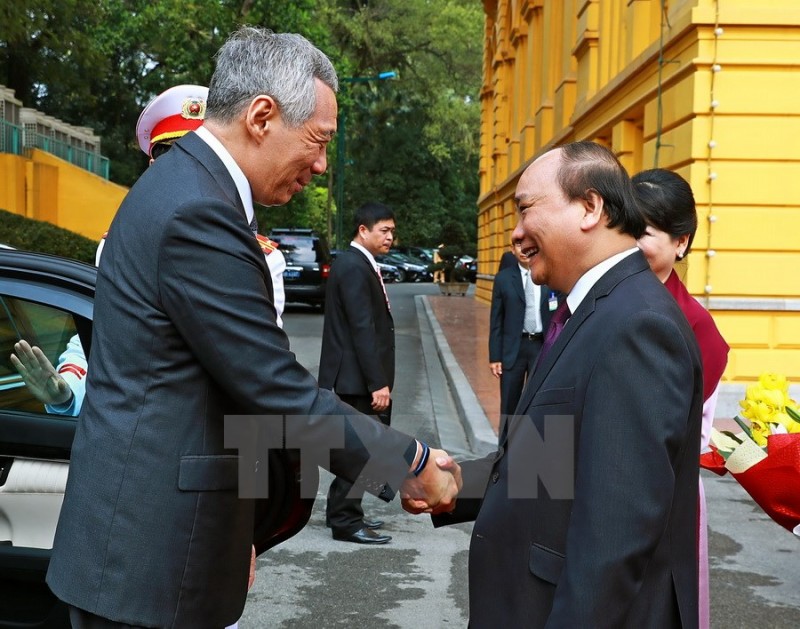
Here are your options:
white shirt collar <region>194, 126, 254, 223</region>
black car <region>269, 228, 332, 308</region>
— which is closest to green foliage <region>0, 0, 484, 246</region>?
black car <region>269, 228, 332, 308</region>

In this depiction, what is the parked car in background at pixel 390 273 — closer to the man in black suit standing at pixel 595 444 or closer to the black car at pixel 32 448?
the black car at pixel 32 448

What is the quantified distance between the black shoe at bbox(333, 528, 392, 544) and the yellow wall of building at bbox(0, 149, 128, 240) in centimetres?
1884

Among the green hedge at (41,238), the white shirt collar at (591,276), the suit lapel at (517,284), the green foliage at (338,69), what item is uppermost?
the green foliage at (338,69)

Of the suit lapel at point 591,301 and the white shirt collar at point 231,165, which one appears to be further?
the white shirt collar at point 231,165

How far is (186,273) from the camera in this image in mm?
2184

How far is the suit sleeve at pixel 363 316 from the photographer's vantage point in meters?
6.18

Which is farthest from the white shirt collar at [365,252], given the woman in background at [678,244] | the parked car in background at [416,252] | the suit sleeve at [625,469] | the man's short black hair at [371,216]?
the parked car in background at [416,252]

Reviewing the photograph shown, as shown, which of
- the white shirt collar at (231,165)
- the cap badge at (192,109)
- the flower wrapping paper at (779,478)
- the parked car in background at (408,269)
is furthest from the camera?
Answer: the parked car in background at (408,269)

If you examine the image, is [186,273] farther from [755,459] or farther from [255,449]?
[755,459]

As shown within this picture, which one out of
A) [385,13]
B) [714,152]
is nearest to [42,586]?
[714,152]

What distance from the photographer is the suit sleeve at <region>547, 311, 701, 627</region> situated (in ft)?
6.56

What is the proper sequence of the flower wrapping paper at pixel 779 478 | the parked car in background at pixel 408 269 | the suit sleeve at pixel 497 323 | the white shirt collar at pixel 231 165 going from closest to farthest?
the white shirt collar at pixel 231 165, the flower wrapping paper at pixel 779 478, the suit sleeve at pixel 497 323, the parked car in background at pixel 408 269

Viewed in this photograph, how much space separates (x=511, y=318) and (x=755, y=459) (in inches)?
224

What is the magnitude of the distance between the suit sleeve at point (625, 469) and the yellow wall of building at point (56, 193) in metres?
22.7
